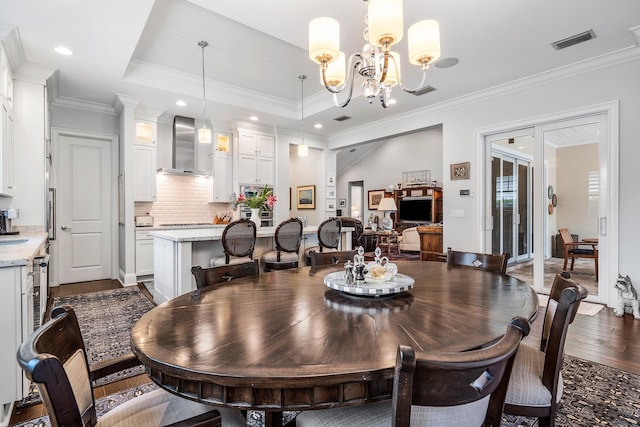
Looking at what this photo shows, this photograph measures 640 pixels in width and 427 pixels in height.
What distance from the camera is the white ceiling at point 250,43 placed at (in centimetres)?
277

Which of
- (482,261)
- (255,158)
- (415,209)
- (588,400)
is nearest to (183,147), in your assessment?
(255,158)

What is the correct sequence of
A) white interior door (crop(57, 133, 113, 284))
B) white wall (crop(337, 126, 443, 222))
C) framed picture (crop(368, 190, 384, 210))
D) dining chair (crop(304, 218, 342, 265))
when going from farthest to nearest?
framed picture (crop(368, 190, 384, 210)), white wall (crop(337, 126, 443, 222)), white interior door (crop(57, 133, 113, 284)), dining chair (crop(304, 218, 342, 265))

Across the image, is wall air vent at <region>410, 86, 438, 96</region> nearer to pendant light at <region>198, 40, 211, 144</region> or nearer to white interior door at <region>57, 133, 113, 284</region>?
pendant light at <region>198, 40, 211, 144</region>

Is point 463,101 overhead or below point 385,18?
overhead

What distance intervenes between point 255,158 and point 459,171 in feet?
12.2

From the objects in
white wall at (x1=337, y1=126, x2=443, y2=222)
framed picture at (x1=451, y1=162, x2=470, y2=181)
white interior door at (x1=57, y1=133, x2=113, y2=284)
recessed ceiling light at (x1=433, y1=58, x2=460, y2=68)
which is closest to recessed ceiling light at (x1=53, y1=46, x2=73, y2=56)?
white interior door at (x1=57, y1=133, x2=113, y2=284)

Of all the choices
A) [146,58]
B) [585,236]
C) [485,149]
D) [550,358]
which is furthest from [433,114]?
[550,358]

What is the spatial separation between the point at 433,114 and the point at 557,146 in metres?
1.85

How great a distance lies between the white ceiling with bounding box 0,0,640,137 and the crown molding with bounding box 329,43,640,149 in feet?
0.35

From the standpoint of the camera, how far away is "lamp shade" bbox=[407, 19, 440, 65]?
2.11 m

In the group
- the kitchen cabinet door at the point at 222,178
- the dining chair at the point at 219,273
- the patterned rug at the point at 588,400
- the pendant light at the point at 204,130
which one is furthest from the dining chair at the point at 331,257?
the kitchen cabinet door at the point at 222,178

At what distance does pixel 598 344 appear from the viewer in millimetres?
2719

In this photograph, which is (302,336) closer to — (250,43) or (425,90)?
(250,43)

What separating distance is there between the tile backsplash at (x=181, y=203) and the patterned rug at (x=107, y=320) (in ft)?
4.92
